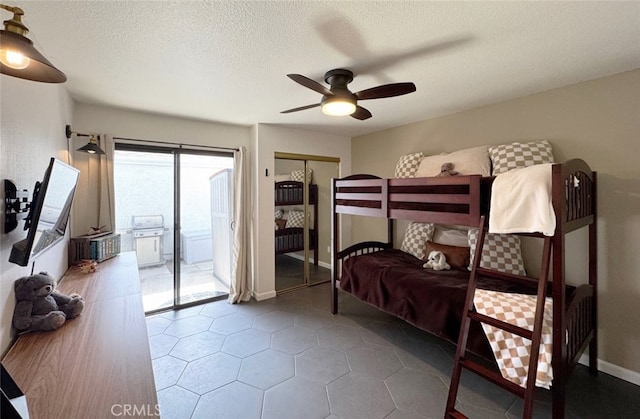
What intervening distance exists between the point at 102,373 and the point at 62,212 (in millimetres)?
1160

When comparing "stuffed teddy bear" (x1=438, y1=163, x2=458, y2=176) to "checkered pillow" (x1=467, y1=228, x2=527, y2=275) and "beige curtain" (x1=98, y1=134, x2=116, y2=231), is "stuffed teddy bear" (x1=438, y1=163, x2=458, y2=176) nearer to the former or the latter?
"checkered pillow" (x1=467, y1=228, x2=527, y2=275)

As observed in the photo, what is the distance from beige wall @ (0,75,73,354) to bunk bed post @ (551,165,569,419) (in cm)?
274

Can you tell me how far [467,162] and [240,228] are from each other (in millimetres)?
2845

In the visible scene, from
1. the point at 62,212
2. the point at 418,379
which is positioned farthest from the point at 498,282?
the point at 62,212

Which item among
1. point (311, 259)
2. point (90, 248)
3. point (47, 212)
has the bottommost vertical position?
point (311, 259)

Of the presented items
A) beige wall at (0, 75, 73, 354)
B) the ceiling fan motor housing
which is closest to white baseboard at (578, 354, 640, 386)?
the ceiling fan motor housing

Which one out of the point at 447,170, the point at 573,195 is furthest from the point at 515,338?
the point at 447,170

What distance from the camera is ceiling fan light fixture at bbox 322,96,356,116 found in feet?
6.44

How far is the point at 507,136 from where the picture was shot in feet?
9.11

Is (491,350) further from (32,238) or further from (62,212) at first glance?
(62,212)

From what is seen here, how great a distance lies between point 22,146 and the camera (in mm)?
1411

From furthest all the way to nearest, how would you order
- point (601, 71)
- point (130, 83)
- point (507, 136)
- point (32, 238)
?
point (507, 136) → point (130, 83) → point (601, 71) → point (32, 238)

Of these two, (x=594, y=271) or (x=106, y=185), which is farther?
(x=106, y=185)

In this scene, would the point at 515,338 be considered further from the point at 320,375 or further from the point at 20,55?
the point at 20,55
